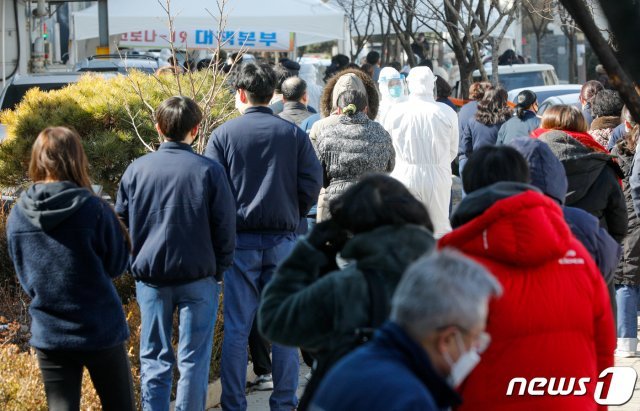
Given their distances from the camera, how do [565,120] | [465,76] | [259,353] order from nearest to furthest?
1. [565,120]
2. [259,353]
3. [465,76]

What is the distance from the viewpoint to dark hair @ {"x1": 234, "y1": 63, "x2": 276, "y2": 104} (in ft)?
18.9

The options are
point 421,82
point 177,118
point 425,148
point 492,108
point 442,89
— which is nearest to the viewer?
point 177,118

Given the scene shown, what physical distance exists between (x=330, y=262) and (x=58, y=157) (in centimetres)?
173

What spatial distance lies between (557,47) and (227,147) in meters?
39.3

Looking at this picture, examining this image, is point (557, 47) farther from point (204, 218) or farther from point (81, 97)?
point (204, 218)

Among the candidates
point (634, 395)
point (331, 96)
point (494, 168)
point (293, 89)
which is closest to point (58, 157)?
point (494, 168)

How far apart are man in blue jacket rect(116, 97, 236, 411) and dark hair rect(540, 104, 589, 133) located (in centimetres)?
224

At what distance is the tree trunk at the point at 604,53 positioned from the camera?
185 centimetres

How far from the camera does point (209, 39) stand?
643 inches

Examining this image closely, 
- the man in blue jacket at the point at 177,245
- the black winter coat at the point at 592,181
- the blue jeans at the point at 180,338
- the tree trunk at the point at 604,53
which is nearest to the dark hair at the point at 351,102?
the black winter coat at the point at 592,181

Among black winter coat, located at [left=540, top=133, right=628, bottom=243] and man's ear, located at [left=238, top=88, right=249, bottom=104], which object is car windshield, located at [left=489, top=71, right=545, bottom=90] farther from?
man's ear, located at [left=238, top=88, right=249, bottom=104]

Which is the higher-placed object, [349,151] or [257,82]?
[257,82]

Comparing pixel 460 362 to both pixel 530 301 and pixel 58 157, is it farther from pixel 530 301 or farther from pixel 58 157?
pixel 58 157

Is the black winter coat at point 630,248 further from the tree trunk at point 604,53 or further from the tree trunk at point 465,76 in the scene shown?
the tree trunk at point 465,76
